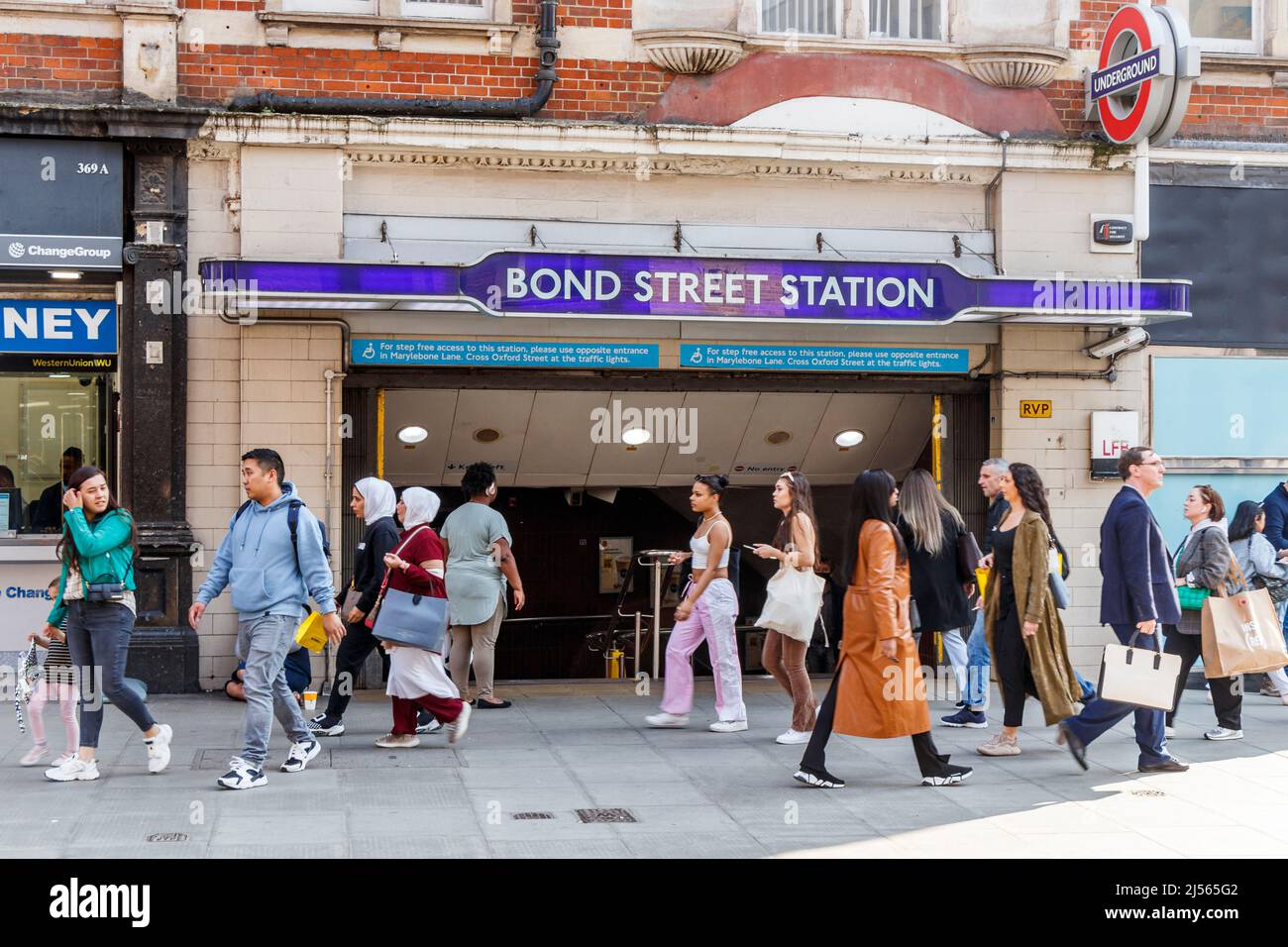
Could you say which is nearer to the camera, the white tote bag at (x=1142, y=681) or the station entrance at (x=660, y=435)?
the white tote bag at (x=1142, y=681)

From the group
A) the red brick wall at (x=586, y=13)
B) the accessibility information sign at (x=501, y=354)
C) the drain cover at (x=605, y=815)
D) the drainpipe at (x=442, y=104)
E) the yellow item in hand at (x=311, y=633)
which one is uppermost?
the red brick wall at (x=586, y=13)

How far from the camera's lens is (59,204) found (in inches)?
452

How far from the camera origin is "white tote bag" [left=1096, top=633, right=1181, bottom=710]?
8.43 metres

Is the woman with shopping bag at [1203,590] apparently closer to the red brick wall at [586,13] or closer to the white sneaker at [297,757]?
the white sneaker at [297,757]

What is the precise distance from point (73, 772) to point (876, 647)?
4.32 metres

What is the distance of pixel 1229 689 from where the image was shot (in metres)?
10.2

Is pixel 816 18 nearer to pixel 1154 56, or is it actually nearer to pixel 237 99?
pixel 1154 56

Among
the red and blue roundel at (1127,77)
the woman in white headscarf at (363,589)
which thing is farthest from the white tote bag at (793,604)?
the red and blue roundel at (1127,77)

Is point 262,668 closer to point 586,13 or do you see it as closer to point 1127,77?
point 586,13

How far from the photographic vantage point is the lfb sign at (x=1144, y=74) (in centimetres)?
1195

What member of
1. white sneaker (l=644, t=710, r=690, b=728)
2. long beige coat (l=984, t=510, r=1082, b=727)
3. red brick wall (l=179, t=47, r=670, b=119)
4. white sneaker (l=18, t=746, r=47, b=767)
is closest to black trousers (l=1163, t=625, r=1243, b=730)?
Result: long beige coat (l=984, t=510, r=1082, b=727)

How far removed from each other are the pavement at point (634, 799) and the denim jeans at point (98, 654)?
43cm

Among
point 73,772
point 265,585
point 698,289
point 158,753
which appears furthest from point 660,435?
point 73,772
